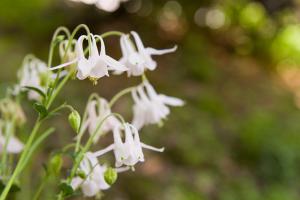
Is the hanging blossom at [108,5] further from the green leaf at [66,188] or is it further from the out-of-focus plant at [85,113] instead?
the green leaf at [66,188]

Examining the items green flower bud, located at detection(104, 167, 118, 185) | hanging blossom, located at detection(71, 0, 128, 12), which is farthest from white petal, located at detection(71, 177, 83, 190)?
hanging blossom, located at detection(71, 0, 128, 12)

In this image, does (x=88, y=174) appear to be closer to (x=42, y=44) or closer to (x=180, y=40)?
(x=42, y=44)

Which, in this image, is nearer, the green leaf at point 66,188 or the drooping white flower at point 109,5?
the green leaf at point 66,188

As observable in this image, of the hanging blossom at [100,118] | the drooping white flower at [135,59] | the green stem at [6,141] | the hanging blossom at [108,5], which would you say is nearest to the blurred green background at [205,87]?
the hanging blossom at [108,5]

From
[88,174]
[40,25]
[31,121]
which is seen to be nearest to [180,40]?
[40,25]

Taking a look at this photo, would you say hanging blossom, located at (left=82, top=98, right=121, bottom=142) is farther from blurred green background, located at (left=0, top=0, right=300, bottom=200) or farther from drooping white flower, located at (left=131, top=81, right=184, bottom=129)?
blurred green background, located at (left=0, top=0, right=300, bottom=200)
